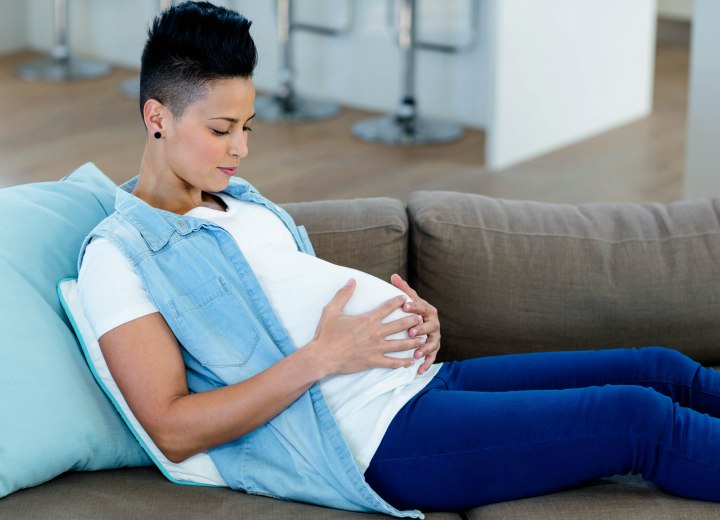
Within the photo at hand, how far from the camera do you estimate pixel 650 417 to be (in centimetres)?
165

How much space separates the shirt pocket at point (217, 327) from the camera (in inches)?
65.4

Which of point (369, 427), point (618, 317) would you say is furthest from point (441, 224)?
point (369, 427)

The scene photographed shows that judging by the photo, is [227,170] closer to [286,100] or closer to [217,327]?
[217,327]

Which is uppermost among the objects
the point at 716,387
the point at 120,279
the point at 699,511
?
the point at 120,279

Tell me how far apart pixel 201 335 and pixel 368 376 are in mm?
261

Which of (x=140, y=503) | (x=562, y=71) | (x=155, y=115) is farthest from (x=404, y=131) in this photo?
(x=140, y=503)

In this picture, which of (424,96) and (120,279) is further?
(424,96)

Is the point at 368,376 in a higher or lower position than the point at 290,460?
higher

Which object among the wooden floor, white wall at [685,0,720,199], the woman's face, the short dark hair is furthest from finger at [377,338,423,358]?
the wooden floor

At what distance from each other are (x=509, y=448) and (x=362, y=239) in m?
0.60

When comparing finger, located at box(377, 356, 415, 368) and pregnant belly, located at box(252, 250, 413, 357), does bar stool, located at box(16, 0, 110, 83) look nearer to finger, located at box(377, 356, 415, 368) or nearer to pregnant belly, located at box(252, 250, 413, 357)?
pregnant belly, located at box(252, 250, 413, 357)

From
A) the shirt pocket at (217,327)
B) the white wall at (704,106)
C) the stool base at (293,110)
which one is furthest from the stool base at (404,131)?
the shirt pocket at (217,327)

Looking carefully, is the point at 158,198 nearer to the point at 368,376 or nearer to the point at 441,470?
the point at 368,376

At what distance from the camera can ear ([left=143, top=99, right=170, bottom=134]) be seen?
1.76m
